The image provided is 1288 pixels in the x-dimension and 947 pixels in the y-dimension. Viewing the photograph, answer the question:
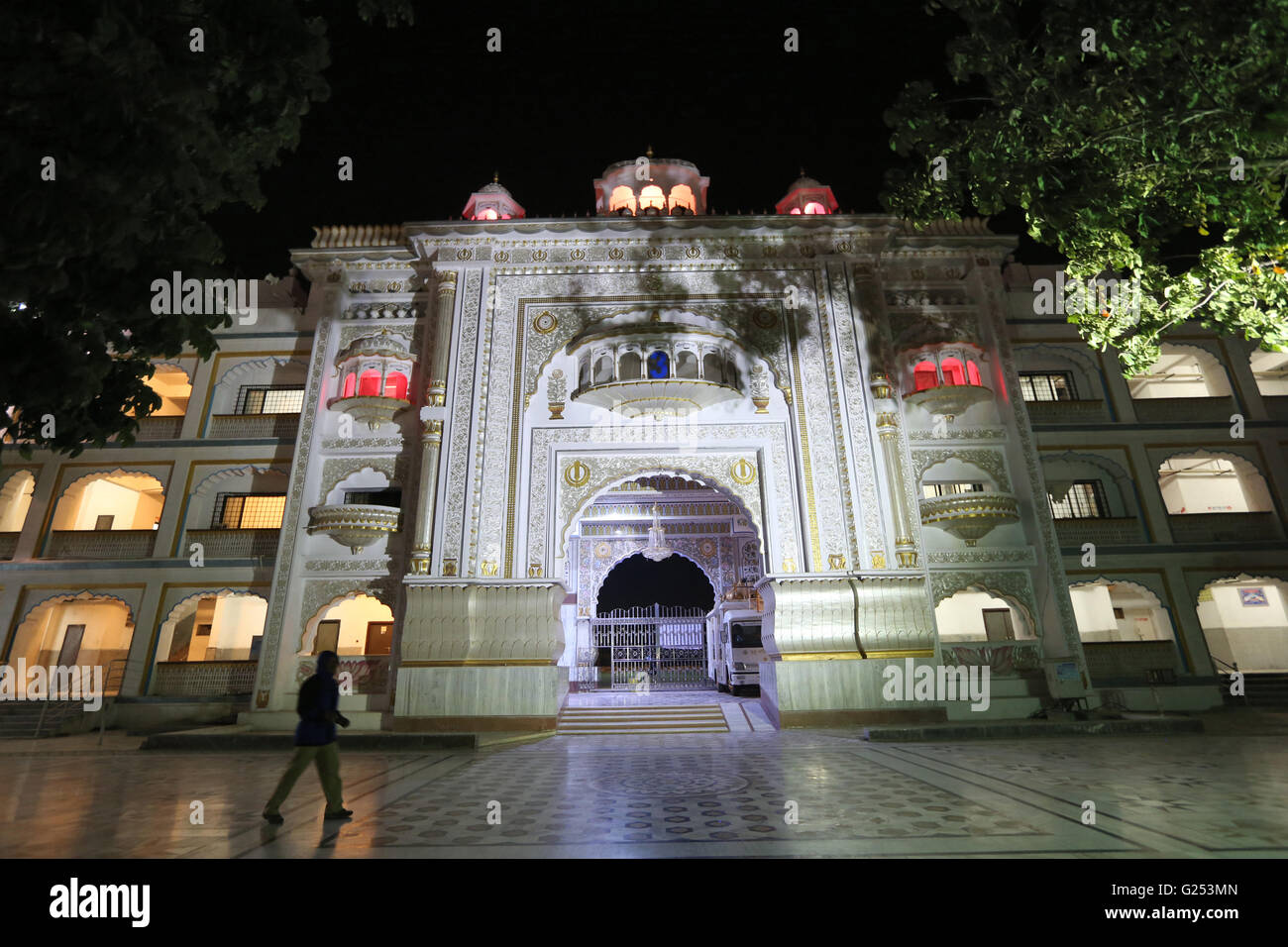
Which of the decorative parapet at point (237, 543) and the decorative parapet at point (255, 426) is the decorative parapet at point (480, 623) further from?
the decorative parapet at point (255, 426)

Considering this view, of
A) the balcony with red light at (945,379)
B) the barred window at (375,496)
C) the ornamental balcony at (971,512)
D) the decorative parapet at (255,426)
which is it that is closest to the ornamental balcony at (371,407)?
the barred window at (375,496)

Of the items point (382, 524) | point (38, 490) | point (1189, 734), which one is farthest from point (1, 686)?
point (1189, 734)

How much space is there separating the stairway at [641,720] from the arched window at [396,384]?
7.21 m

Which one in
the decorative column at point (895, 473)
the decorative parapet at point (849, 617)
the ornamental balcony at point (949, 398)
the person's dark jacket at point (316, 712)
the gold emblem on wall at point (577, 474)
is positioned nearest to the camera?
the person's dark jacket at point (316, 712)

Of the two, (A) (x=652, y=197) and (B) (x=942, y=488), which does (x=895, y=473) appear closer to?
(B) (x=942, y=488)

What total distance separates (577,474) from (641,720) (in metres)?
4.51

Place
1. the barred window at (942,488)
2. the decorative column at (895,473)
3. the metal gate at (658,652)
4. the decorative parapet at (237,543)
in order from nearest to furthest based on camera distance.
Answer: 1. the decorative column at (895,473)
2. the decorative parapet at (237,543)
3. the barred window at (942,488)
4. the metal gate at (658,652)

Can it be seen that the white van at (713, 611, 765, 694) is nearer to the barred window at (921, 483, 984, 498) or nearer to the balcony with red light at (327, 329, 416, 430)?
the barred window at (921, 483, 984, 498)

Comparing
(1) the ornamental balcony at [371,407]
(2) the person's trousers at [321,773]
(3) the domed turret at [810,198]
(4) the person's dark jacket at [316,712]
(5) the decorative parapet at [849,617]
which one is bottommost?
(2) the person's trousers at [321,773]

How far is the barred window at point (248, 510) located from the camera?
13891 mm

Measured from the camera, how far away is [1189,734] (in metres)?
8.68

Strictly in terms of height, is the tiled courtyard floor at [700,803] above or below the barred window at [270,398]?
below

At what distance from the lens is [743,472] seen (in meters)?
12.0
